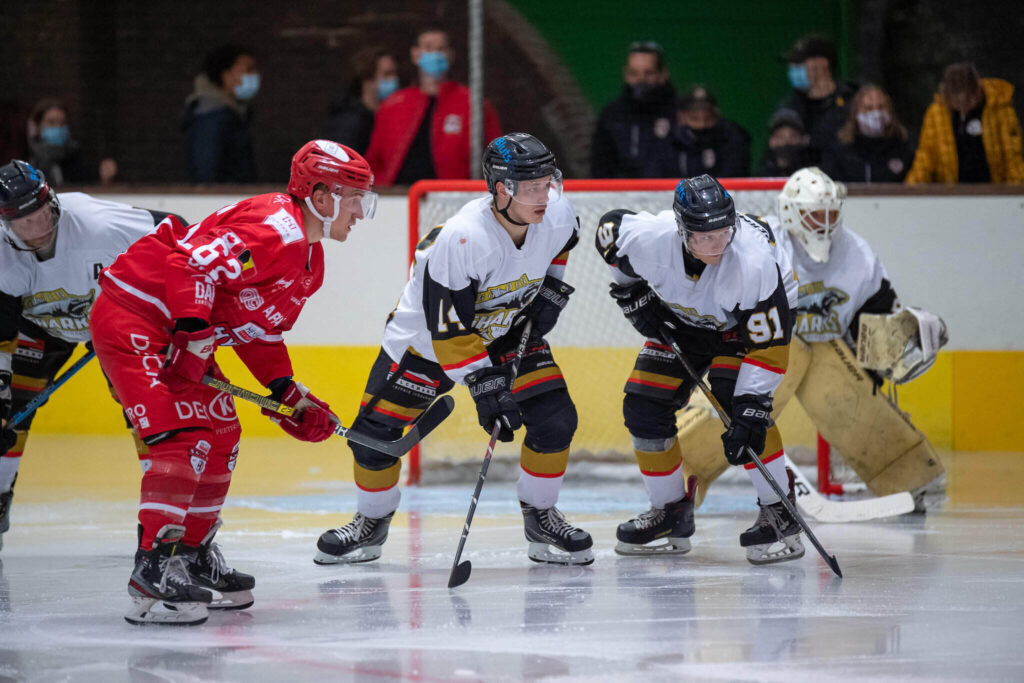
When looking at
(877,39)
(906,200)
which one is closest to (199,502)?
(906,200)

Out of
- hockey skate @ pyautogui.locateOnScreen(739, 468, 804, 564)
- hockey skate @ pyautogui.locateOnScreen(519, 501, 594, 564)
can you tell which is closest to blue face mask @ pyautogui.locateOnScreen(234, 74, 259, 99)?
hockey skate @ pyautogui.locateOnScreen(519, 501, 594, 564)

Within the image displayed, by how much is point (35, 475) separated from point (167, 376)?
7.96 feet

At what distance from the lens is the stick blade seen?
3.09 m

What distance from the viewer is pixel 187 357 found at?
2.71m

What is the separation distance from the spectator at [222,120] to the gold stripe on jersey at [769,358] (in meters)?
3.23

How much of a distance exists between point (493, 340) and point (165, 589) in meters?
1.14

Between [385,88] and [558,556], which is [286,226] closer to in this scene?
[558,556]

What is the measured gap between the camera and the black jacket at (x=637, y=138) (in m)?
5.19

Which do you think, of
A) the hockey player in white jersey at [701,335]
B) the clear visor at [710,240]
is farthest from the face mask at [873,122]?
the clear visor at [710,240]

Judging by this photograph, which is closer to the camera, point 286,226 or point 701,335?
point 286,226

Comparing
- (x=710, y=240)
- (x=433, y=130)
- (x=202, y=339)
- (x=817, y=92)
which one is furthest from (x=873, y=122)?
(x=202, y=339)

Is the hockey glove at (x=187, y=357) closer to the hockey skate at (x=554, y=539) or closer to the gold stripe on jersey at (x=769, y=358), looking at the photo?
the hockey skate at (x=554, y=539)

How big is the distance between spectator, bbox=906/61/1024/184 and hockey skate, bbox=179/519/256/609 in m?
3.43

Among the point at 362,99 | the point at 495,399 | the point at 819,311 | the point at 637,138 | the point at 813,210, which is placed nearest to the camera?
the point at 495,399
